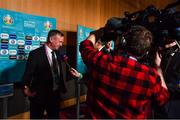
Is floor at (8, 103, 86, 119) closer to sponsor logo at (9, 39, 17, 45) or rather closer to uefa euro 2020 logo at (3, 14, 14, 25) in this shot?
sponsor logo at (9, 39, 17, 45)

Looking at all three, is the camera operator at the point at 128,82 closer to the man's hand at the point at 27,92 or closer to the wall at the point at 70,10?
the man's hand at the point at 27,92

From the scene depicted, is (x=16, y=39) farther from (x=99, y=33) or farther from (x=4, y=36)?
(x=99, y=33)

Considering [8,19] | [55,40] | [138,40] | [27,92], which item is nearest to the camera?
[138,40]

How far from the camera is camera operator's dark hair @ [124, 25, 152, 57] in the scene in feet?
4.56

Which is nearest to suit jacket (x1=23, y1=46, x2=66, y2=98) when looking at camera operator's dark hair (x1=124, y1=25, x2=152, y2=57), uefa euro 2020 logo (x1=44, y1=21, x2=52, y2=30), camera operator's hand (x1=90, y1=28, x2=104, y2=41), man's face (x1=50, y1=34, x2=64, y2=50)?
man's face (x1=50, y1=34, x2=64, y2=50)

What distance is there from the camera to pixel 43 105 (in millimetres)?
3256

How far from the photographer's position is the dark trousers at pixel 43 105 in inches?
→ 126

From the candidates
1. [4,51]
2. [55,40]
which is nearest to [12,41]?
[4,51]

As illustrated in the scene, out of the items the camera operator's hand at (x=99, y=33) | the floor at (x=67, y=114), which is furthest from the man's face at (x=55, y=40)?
the camera operator's hand at (x=99, y=33)

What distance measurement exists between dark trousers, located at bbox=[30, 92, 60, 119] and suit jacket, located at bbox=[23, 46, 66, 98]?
76 mm

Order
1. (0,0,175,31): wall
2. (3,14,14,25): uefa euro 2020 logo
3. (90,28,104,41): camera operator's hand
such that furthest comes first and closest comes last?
(0,0,175,31): wall → (3,14,14,25): uefa euro 2020 logo → (90,28,104,41): camera operator's hand

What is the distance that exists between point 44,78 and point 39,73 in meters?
0.09

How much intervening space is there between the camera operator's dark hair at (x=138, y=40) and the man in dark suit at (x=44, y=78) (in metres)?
1.85

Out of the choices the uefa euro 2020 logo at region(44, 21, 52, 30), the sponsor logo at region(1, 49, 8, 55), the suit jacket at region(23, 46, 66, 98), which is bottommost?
the suit jacket at region(23, 46, 66, 98)
